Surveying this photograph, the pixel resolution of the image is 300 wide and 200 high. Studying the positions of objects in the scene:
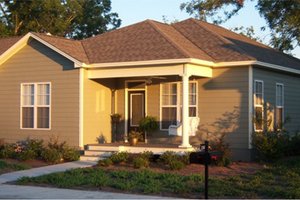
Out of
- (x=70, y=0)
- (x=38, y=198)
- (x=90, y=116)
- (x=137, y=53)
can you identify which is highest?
(x=70, y=0)

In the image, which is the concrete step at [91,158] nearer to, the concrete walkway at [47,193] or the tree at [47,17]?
the concrete walkway at [47,193]

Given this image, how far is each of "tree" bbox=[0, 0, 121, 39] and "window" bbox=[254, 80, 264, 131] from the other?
23811mm

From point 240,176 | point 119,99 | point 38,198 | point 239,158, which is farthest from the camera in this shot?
point 119,99

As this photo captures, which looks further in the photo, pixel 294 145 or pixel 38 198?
pixel 294 145

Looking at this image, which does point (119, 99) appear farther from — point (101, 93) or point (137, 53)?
point (137, 53)

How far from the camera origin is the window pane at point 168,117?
2139cm

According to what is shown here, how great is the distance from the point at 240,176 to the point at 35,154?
8.36 meters

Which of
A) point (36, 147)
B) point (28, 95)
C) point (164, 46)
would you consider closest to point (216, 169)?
point (164, 46)

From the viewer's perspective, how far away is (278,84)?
22.2 metres

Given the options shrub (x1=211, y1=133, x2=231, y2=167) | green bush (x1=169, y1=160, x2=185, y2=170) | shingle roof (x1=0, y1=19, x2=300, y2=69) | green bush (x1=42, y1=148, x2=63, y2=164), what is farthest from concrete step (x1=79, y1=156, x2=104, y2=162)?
shrub (x1=211, y1=133, x2=231, y2=167)

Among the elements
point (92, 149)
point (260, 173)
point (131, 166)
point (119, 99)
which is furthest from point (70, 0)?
point (260, 173)

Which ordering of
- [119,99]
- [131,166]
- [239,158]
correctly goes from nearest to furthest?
[131,166]
[239,158]
[119,99]

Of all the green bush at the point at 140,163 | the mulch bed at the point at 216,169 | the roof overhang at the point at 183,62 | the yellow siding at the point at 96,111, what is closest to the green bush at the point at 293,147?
the mulch bed at the point at 216,169

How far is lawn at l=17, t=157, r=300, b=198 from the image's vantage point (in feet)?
43.0
